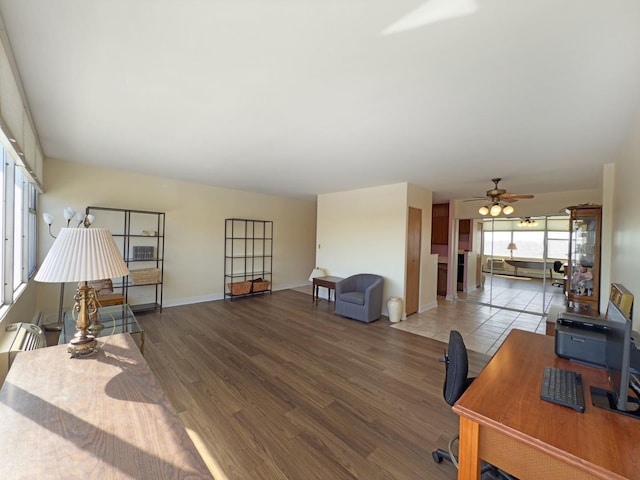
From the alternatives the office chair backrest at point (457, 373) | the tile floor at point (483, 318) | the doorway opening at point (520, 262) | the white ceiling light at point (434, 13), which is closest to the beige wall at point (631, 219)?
the office chair backrest at point (457, 373)

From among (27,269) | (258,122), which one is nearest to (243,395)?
(258,122)

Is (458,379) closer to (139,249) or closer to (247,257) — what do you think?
(139,249)

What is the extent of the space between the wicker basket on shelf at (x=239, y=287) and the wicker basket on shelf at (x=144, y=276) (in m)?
1.45

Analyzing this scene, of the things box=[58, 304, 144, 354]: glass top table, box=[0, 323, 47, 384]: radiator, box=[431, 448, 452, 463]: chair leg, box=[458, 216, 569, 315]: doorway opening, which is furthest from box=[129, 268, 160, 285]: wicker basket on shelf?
box=[458, 216, 569, 315]: doorway opening

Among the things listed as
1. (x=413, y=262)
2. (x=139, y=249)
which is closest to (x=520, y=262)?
(x=413, y=262)

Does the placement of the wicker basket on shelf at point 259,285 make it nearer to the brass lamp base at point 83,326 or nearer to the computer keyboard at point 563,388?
the brass lamp base at point 83,326

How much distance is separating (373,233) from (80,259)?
4650 millimetres

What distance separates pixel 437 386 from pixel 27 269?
5.13 meters

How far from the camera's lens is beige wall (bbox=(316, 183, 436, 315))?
492cm

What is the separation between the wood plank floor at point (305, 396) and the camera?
68.5 inches

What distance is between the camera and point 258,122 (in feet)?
8.13

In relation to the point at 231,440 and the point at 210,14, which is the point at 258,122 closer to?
the point at 210,14

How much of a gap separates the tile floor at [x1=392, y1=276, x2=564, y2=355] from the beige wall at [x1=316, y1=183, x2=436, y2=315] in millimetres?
526

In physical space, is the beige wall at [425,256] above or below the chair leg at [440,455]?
above
